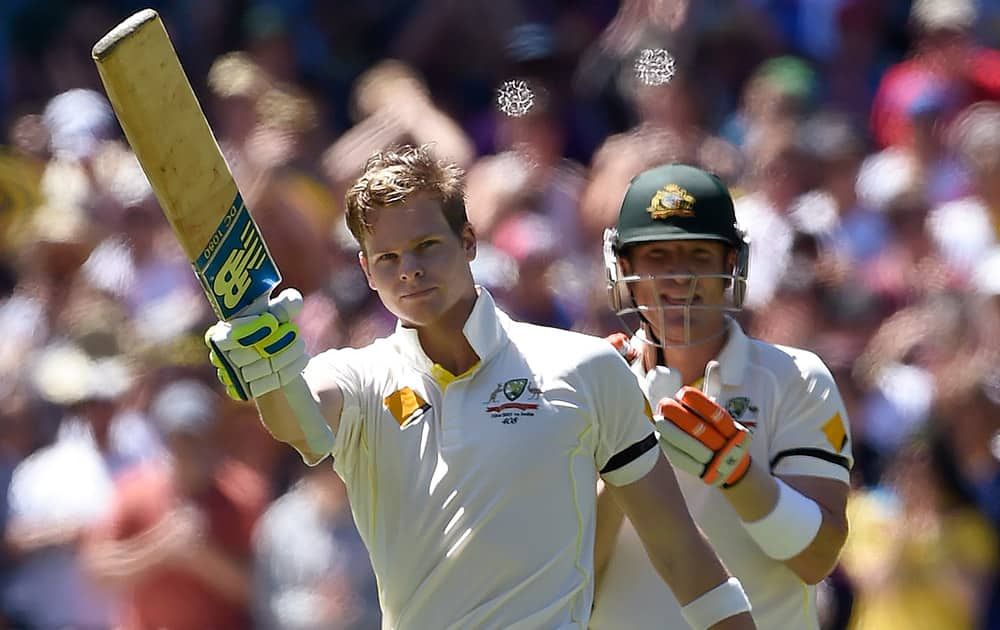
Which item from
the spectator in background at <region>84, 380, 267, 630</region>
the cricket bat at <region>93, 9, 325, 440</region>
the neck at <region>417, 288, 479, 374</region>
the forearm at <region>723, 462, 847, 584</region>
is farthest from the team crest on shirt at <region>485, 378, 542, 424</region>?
the spectator in background at <region>84, 380, 267, 630</region>

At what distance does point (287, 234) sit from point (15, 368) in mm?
1403

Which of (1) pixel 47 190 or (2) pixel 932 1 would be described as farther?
(1) pixel 47 190

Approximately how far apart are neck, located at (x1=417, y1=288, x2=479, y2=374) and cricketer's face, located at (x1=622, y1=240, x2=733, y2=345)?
0.81 m

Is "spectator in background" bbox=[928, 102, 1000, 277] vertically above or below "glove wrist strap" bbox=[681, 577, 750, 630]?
below

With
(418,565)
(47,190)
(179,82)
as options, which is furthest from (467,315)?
(47,190)

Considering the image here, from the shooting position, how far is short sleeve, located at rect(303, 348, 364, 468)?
4473mm

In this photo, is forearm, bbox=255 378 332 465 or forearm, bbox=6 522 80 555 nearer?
forearm, bbox=255 378 332 465

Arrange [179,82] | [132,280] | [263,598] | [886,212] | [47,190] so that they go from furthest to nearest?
[47,190] < [132,280] < [886,212] < [263,598] < [179,82]

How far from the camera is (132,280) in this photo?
8383mm

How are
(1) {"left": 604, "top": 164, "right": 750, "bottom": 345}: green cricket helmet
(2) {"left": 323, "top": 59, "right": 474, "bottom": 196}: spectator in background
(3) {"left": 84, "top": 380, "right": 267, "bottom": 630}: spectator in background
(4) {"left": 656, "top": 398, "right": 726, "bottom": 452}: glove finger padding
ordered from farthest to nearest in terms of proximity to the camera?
(2) {"left": 323, "top": 59, "right": 474, "bottom": 196}: spectator in background → (3) {"left": 84, "top": 380, "right": 267, "bottom": 630}: spectator in background → (1) {"left": 604, "top": 164, "right": 750, "bottom": 345}: green cricket helmet → (4) {"left": 656, "top": 398, "right": 726, "bottom": 452}: glove finger padding

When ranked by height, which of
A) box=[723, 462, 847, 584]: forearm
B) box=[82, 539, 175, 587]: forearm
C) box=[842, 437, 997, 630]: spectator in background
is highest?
box=[723, 462, 847, 584]: forearm

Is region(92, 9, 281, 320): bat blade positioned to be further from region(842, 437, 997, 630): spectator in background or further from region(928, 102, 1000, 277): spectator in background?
region(928, 102, 1000, 277): spectator in background

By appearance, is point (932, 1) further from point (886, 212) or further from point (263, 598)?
point (263, 598)

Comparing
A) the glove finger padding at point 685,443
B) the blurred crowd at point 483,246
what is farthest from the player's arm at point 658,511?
the blurred crowd at point 483,246
